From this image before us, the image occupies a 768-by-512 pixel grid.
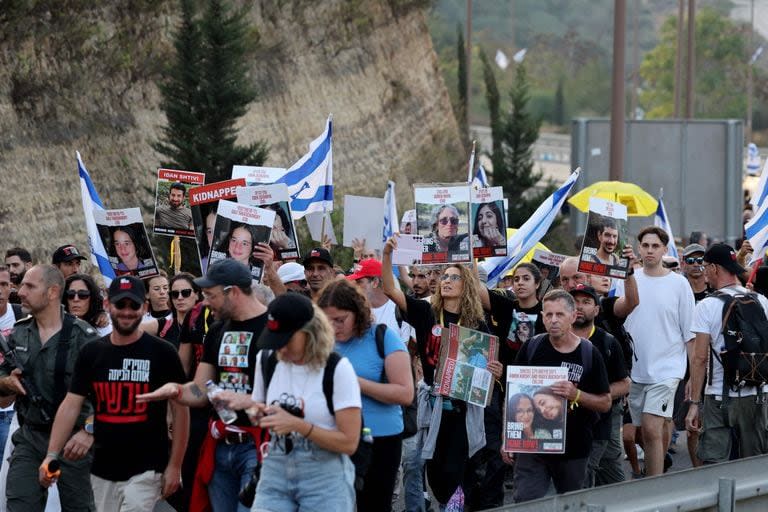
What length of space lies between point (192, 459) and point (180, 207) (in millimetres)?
4128

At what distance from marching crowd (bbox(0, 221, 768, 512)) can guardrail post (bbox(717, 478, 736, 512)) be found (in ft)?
5.06

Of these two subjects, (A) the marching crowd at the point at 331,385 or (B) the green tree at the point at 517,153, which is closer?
(A) the marching crowd at the point at 331,385

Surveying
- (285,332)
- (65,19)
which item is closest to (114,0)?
(65,19)

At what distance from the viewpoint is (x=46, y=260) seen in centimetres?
2086

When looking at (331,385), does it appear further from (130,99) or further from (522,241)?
(130,99)

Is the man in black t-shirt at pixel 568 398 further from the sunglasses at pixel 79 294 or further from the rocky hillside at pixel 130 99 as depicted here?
the rocky hillside at pixel 130 99

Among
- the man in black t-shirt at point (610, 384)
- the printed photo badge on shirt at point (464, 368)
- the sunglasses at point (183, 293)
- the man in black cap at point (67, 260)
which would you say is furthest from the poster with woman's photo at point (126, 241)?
the man in black t-shirt at point (610, 384)

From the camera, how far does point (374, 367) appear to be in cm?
761

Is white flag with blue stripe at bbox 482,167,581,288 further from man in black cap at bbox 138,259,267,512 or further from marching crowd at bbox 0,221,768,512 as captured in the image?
man in black cap at bbox 138,259,267,512

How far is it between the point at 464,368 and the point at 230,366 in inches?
97.0

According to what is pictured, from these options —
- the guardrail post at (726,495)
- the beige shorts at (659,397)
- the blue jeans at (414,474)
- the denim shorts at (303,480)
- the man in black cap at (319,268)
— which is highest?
the man in black cap at (319,268)

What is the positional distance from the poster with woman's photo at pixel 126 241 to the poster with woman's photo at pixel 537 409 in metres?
3.56

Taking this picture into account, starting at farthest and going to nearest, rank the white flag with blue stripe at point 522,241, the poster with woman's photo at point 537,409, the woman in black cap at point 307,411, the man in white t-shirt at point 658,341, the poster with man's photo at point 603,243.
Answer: the white flag with blue stripe at point 522,241
the man in white t-shirt at point 658,341
the poster with man's photo at point 603,243
the poster with woman's photo at point 537,409
the woman in black cap at point 307,411

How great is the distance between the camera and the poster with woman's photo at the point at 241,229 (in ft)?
33.3
